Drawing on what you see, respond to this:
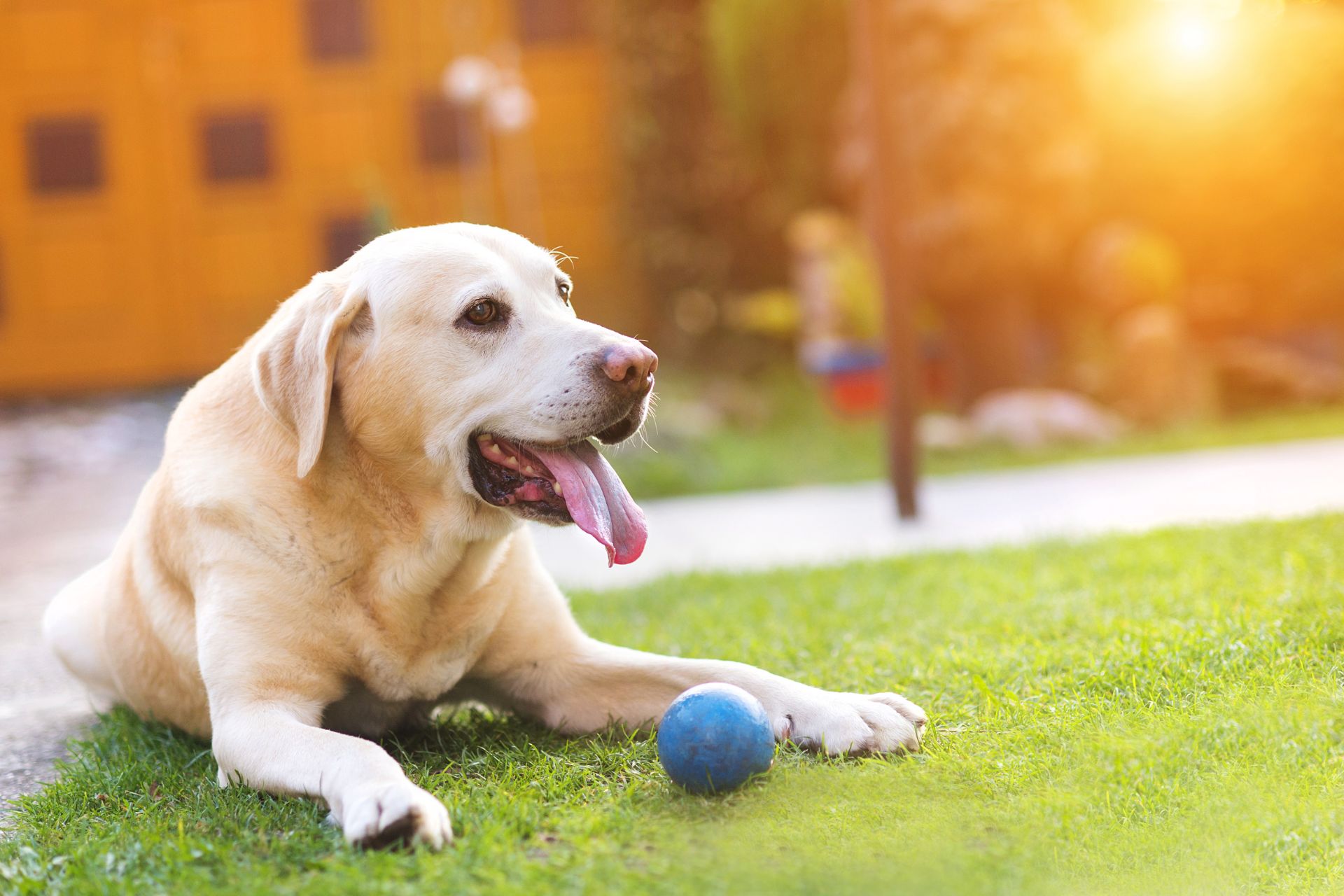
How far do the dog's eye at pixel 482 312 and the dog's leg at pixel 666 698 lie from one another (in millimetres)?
696

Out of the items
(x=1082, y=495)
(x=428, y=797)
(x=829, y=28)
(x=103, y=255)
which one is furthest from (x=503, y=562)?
(x=103, y=255)

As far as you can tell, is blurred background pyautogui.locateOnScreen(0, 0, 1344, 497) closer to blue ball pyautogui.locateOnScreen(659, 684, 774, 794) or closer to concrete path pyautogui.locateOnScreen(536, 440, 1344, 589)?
concrete path pyautogui.locateOnScreen(536, 440, 1344, 589)

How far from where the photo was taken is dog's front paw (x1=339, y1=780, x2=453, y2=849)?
1872mm

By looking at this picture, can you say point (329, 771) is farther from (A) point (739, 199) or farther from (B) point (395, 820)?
(A) point (739, 199)

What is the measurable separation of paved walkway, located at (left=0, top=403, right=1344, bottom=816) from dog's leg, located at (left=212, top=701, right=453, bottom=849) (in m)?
1.11

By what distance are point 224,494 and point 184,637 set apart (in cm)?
37

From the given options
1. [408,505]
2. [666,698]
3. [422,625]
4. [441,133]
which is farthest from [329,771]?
[441,133]

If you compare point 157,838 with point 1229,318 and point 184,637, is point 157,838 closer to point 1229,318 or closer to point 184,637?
point 184,637

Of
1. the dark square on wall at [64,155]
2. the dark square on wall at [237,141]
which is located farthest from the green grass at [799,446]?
the dark square on wall at [64,155]

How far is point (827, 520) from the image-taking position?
5602 millimetres

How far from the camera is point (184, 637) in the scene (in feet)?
8.46

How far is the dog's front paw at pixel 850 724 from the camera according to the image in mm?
2266

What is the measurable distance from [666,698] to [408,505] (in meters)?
0.63

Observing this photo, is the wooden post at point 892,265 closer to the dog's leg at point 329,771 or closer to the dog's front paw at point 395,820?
the dog's leg at point 329,771
